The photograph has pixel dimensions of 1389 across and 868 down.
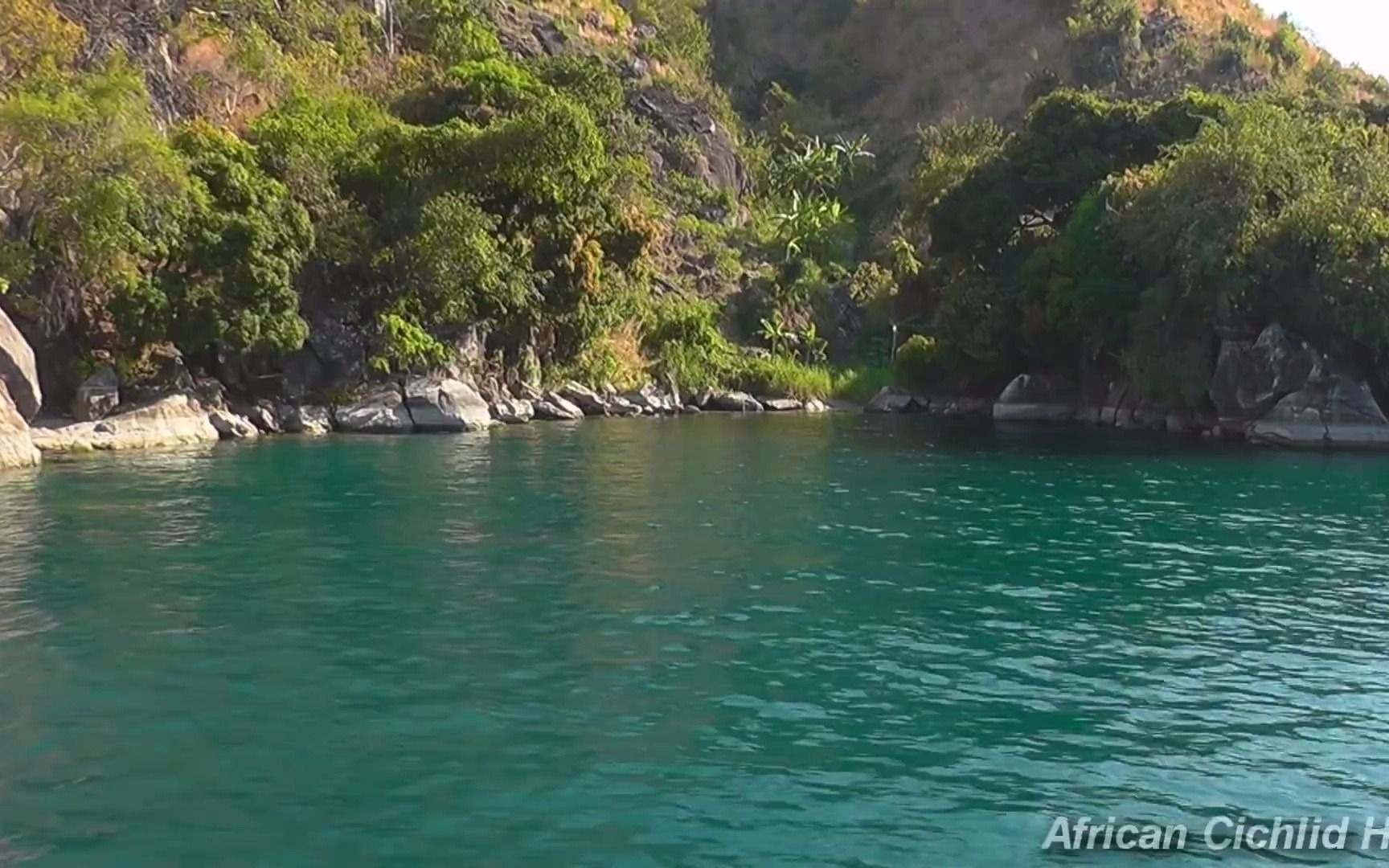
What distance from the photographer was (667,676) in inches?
624

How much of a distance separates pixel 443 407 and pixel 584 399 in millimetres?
13184

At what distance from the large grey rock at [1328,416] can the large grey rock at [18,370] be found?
4346 cm

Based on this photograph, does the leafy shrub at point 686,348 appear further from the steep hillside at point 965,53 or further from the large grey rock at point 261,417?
the steep hillside at point 965,53

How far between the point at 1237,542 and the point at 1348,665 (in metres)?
10.2

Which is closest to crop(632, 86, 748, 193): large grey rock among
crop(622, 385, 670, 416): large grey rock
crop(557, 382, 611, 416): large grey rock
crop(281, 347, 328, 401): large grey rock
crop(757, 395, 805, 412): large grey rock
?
crop(757, 395, 805, 412): large grey rock

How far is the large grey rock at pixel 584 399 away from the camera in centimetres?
6781

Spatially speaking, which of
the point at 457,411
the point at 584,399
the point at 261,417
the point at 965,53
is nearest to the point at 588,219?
the point at 584,399

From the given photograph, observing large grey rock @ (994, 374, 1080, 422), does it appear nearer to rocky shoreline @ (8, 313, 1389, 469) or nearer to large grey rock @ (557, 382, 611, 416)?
rocky shoreline @ (8, 313, 1389, 469)

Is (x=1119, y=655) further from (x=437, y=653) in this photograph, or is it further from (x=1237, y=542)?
(x=1237, y=542)

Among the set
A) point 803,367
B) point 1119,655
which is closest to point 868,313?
point 803,367

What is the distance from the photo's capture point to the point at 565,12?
10431cm

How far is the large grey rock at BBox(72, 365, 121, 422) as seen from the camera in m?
48.2

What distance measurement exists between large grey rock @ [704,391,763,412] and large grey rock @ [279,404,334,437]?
27416mm

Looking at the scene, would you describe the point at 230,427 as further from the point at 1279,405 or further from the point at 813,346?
the point at 813,346
